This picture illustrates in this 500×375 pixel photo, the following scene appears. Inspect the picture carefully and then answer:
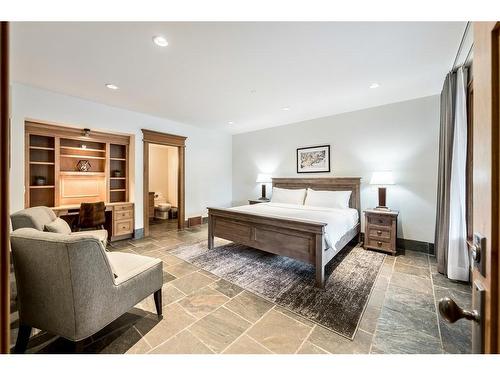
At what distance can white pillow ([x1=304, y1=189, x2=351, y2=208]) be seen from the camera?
12.8ft

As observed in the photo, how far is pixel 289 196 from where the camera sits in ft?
15.2

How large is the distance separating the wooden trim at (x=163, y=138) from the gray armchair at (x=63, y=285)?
340cm

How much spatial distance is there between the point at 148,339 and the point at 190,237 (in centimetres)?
287

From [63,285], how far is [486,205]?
2.02 metres

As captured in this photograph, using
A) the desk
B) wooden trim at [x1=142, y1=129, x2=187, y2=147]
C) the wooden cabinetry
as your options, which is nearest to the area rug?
the desk

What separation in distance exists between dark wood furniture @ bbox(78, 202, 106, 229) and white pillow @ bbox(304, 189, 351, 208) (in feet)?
12.6

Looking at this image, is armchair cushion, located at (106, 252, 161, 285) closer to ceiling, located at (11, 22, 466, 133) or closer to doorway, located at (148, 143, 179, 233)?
ceiling, located at (11, 22, 466, 133)

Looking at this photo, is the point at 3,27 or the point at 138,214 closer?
the point at 3,27

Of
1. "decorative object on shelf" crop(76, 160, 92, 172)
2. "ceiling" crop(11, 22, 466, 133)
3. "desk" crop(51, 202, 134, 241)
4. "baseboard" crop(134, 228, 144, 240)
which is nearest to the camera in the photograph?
"ceiling" crop(11, 22, 466, 133)

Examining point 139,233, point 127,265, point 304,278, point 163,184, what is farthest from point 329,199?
point 163,184
